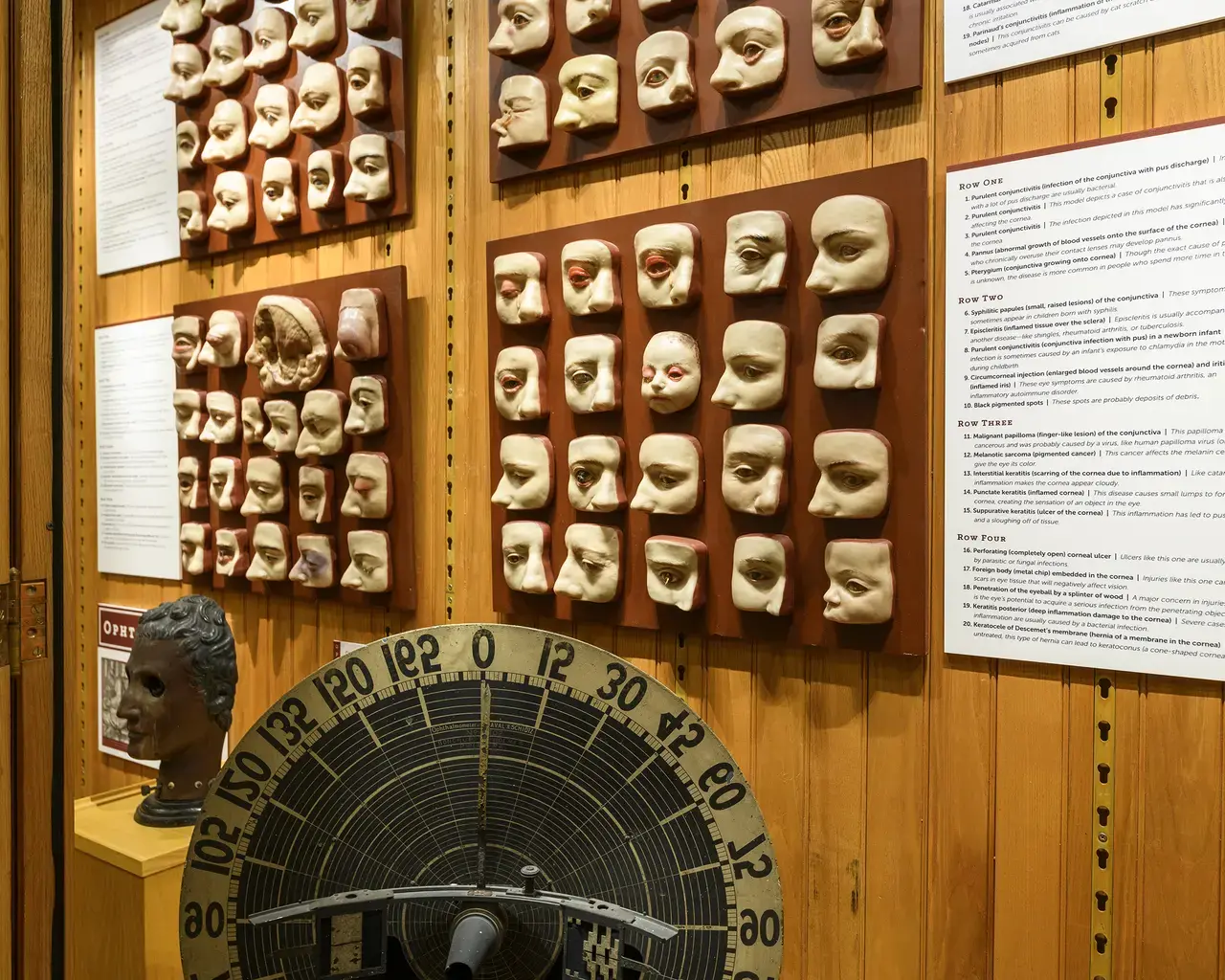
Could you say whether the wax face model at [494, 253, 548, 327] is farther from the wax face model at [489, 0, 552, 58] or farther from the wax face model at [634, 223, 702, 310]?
the wax face model at [489, 0, 552, 58]

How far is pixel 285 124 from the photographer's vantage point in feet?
8.79

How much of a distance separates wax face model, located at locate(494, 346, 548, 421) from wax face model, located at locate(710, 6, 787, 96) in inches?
26.7

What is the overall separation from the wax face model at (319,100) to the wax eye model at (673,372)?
1.21m

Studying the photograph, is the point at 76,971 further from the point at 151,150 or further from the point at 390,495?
the point at 151,150

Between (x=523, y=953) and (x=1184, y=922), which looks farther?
(x=1184, y=922)

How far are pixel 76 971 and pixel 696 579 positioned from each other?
1665mm

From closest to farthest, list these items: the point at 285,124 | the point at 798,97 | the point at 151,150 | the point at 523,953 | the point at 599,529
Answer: the point at 523,953, the point at 798,97, the point at 599,529, the point at 285,124, the point at 151,150

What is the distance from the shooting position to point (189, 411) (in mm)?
2965

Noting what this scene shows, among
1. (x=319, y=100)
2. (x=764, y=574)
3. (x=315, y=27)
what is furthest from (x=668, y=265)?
(x=315, y=27)

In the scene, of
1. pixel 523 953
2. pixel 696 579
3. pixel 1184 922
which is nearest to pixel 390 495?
pixel 696 579

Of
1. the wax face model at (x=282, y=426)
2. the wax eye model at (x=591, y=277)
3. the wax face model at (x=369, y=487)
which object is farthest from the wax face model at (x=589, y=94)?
the wax face model at (x=282, y=426)

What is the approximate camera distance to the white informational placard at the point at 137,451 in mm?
3178

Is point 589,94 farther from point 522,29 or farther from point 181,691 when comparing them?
point 181,691

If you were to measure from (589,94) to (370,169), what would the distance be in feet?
2.26
